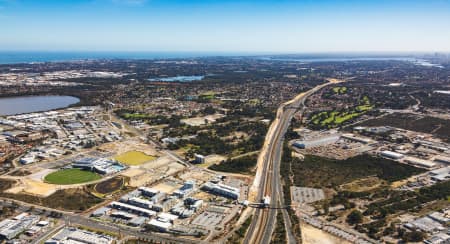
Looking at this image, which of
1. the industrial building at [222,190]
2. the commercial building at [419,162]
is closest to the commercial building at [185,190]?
the industrial building at [222,190]

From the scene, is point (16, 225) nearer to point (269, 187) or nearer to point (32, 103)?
point (269, 187)

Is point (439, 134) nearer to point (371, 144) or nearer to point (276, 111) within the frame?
point (371, 144)

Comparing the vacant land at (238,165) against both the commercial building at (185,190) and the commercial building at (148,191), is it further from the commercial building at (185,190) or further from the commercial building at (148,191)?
the commercial building at (148,191)

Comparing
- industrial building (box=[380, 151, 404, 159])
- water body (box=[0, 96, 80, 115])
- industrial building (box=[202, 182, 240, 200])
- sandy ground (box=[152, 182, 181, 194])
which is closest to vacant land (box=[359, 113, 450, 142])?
industrial building (box=[380, 151, 404, 159])

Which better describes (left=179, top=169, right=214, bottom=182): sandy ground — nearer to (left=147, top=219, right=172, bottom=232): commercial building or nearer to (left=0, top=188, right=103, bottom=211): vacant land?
(left=0, top=188, right=103, bottom=211): vacant land

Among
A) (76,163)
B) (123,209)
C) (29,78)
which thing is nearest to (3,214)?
(123,209)

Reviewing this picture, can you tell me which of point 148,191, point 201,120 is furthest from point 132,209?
point 201,120
